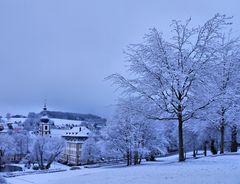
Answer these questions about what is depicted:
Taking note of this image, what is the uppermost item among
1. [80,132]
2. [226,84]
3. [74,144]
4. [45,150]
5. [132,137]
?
[226,84]

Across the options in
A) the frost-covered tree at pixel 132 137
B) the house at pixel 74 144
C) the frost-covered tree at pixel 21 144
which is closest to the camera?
the frost-covered tree at pixel 132 137

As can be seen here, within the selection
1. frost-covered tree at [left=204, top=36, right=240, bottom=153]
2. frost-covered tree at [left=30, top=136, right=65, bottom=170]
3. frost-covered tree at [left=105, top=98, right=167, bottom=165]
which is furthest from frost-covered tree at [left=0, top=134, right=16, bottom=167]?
frost-covered tree at [left=204, top=36, right=240, bottom=153]

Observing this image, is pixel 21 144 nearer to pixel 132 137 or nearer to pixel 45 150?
pixel 45 150

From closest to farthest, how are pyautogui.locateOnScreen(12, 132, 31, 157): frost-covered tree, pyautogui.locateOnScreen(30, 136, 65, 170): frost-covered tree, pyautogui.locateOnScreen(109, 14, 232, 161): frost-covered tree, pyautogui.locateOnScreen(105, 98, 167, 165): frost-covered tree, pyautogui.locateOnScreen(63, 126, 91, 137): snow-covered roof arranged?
pyautogui.locateOnScreen(109, 14, 232, 161): frost-covered tree, pyautogui.locateOnScreen(105, 98, 167, 165): frost-covered tree, pyautogui.locateOnScreen(30, 136, 65, 170): frost-covered tree, pyautogui.locateOnScreen(12, 132, 31, 157): frost-covered tree, pyautogui.locateOnScreen(63, 126, 91, 137): snow-covered roof

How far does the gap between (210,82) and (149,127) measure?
1833cm

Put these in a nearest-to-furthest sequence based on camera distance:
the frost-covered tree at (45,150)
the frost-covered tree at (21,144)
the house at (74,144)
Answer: the frost-covered tree at (45,150)
the house at (74,144)
the frost-covered tree at (21,144)

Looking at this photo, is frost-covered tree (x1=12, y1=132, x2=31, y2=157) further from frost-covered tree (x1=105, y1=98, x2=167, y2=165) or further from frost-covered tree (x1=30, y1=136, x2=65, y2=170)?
frost-covered tree (x1=105, y1=98, x2=167, y2=165)

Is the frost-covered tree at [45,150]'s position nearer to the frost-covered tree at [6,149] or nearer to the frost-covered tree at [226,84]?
the frost-covered tree at [6,149]

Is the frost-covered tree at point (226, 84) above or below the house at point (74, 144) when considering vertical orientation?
above

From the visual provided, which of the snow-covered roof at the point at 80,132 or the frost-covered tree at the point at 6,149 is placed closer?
the frost-covered tree at the point at 6,149

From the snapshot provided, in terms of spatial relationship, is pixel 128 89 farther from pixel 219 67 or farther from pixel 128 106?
pixel 219 67

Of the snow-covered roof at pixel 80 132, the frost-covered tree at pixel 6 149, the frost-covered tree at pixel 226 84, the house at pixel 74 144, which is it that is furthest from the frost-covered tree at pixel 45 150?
the frost-covered tree at pixel 226 84

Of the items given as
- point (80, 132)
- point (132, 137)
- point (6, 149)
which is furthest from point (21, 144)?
point (132, 137)

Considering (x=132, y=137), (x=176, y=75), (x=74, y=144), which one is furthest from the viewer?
(x=74, y=144)
